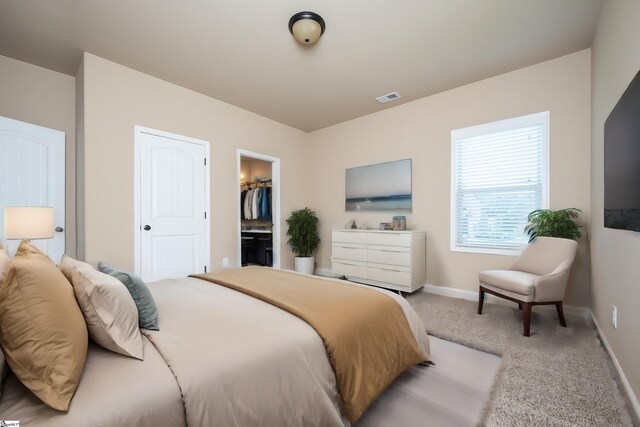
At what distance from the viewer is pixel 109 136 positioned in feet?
9.90

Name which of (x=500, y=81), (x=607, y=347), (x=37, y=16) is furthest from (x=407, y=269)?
(x=37, y=16)

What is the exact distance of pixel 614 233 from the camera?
6.13 ft

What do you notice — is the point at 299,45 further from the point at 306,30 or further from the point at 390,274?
the point at 390,274

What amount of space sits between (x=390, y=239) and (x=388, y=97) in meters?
1.95

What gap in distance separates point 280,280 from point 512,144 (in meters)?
3.06

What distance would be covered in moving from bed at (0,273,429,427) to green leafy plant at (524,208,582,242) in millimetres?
2744

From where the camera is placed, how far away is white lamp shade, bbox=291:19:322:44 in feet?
7.65

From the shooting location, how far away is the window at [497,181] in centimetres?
309

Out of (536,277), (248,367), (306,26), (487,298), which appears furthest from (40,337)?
(487,298)

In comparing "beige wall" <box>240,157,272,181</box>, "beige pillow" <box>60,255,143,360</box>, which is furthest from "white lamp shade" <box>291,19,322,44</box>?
"beige wall" <box>240,157,272,181</box>

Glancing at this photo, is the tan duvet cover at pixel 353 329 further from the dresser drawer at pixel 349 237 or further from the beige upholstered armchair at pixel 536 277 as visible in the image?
the dresser drawer at pixel 349 237

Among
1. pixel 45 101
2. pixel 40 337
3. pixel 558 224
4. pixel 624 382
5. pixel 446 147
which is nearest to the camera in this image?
pixel 40 337

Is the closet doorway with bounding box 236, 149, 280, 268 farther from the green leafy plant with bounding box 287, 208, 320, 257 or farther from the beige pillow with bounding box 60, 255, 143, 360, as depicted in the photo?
the beige pillow with bounding box 60, 255, 143, 360

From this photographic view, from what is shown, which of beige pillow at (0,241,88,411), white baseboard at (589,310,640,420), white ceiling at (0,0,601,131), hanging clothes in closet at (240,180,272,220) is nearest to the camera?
beige pillow at (0,241,88,411)
